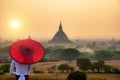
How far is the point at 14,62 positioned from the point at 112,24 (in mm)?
2042

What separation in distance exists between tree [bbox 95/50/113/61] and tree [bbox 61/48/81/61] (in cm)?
26

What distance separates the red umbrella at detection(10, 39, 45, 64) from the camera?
2992 mm

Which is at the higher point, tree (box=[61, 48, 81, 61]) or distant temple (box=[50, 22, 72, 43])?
distant temple (box=[50, 22, 72, 43])

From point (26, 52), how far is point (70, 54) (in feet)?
5.04

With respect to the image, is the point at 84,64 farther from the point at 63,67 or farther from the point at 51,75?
the point at 51,75

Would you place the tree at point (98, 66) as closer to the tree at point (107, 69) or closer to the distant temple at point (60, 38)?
the tree at point (107, 69)

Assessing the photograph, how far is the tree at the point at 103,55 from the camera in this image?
4.52 meters

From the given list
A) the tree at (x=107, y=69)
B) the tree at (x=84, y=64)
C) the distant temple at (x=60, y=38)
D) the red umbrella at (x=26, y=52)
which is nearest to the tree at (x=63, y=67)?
the tree at (x=84, y=64)

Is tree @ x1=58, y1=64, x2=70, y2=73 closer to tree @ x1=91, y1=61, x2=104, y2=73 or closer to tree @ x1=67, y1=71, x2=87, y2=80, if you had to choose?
tree @ x1=67, y1=71, x2=87, y2=80

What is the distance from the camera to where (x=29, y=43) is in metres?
3.10

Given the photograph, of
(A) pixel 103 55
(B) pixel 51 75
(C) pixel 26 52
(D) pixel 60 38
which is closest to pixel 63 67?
(B) pixel 51 75

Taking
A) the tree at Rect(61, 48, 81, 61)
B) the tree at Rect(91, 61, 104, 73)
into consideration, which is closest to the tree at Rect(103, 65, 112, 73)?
the tree at Rect(91, 61, 104, 73)

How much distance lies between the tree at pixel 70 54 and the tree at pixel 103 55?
26 cm

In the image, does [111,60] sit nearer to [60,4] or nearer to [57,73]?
[57,73]
